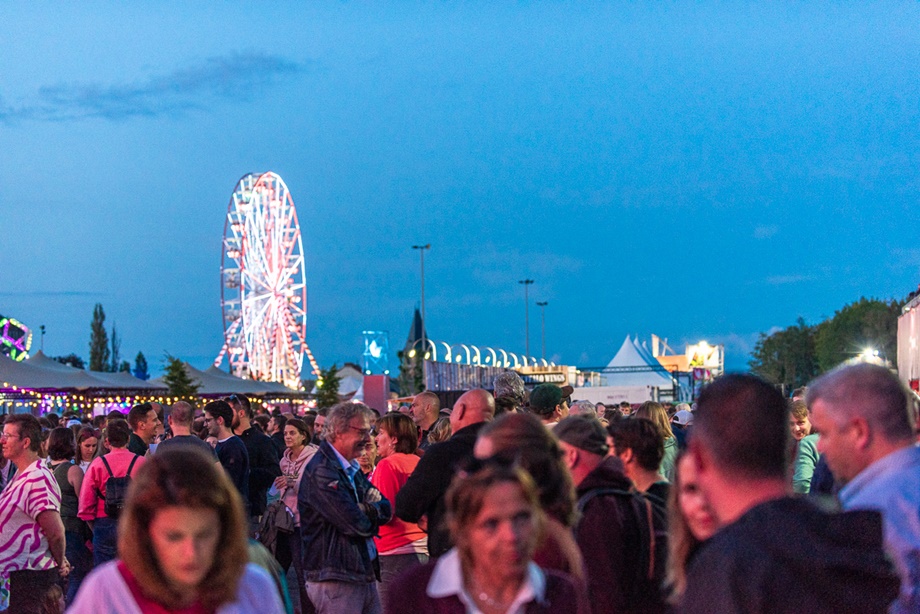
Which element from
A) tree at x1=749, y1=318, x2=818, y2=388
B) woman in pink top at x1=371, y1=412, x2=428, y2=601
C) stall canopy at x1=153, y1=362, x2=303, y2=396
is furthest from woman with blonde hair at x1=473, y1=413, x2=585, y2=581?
tree at x1=749, y1=318, x2=818, y2=388

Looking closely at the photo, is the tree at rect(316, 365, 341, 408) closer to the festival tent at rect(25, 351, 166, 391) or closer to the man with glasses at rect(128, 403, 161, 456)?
the festival tent at rect(25, 351, 166, 391)

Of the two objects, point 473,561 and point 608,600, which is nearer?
point 473,561

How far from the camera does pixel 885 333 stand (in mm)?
88125

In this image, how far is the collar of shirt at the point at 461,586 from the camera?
9.43 ft

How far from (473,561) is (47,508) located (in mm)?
4684

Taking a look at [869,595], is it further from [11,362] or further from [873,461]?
[11,362]

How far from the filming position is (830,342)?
99.1 meters

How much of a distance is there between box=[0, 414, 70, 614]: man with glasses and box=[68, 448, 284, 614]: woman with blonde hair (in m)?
4.22

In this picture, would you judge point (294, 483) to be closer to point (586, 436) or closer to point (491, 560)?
point (586, 436)

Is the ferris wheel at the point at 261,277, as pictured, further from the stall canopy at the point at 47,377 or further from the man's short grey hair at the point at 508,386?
the man's short grey hair at the point at 508,386

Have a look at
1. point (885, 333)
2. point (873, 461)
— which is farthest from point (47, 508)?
point (885, 333)

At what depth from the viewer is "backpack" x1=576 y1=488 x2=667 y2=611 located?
4086mm

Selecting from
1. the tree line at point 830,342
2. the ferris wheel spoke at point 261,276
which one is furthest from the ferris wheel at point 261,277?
the tree line at point 830,342

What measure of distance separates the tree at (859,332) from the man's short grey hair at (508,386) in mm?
79397
